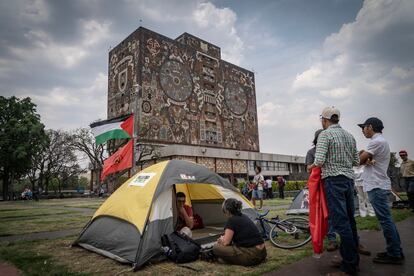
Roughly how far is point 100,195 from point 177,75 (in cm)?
1799

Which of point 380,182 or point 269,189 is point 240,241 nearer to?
point 380,182

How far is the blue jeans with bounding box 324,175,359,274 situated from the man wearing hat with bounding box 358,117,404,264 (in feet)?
1.91

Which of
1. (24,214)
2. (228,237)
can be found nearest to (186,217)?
(228,237)

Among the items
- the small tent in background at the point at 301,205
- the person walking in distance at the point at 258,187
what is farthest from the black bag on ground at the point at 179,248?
the person walking in distance at the point at 258,187

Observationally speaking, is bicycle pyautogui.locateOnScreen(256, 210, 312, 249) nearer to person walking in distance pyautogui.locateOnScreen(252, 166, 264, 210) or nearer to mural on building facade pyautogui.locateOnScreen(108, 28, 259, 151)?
person walking in distance pyautogui.locateOnScreen(252, 166, 264, 210)

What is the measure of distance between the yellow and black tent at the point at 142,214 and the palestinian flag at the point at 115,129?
243cm

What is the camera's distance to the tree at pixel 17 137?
31.1 meters

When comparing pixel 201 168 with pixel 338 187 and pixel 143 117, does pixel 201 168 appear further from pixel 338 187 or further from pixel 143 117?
pixel 143 117

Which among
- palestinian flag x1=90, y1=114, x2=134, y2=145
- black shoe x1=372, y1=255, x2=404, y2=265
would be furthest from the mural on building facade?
black shoe x1=372, y1=255, x2=404, y2=265

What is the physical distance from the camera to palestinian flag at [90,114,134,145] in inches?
310

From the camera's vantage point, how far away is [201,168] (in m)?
5.77

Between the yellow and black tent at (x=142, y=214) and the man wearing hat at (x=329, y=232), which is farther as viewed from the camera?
the man wearing hat at (x=329, y=232)

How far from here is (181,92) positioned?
35469 mm

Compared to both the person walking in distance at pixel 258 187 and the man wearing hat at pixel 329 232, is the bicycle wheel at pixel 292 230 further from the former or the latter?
the person walking in distance at pixel 258 187
